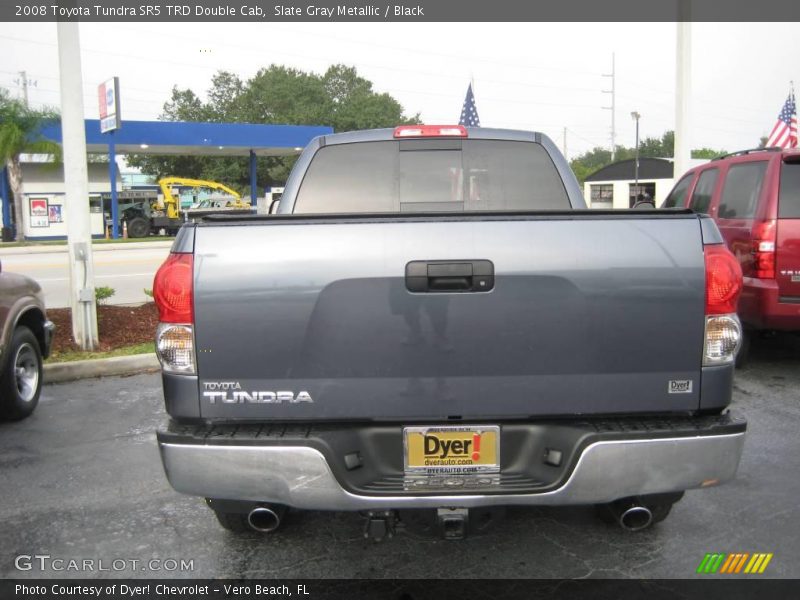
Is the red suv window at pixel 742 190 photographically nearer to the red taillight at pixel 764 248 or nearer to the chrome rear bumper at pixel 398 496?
the red taillight at pixel 764 248

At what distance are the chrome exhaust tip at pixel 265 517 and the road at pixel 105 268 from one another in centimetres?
1004

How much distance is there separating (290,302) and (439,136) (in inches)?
82.0

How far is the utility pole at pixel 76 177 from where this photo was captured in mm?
7527

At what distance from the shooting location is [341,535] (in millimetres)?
3652

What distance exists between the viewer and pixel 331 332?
2650 millimetres

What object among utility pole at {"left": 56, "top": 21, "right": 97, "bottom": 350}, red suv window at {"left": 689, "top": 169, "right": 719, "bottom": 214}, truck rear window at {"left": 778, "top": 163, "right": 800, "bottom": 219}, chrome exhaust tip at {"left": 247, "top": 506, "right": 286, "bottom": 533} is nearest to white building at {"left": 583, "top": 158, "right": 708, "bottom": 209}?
Result: red suv window at {"left": 689, "top": 169, "right": 719, "bottom": 214}

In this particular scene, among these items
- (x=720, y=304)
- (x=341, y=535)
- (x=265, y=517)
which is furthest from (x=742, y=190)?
(x=265, y=517)

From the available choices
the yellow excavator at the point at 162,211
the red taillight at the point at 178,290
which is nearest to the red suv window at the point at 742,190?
the red taillight at the point at 178,290

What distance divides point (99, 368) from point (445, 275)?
569cm

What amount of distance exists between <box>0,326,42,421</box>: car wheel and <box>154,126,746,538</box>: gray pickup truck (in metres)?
3.52

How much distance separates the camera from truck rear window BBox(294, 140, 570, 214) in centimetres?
424

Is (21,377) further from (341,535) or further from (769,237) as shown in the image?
(769,237)
